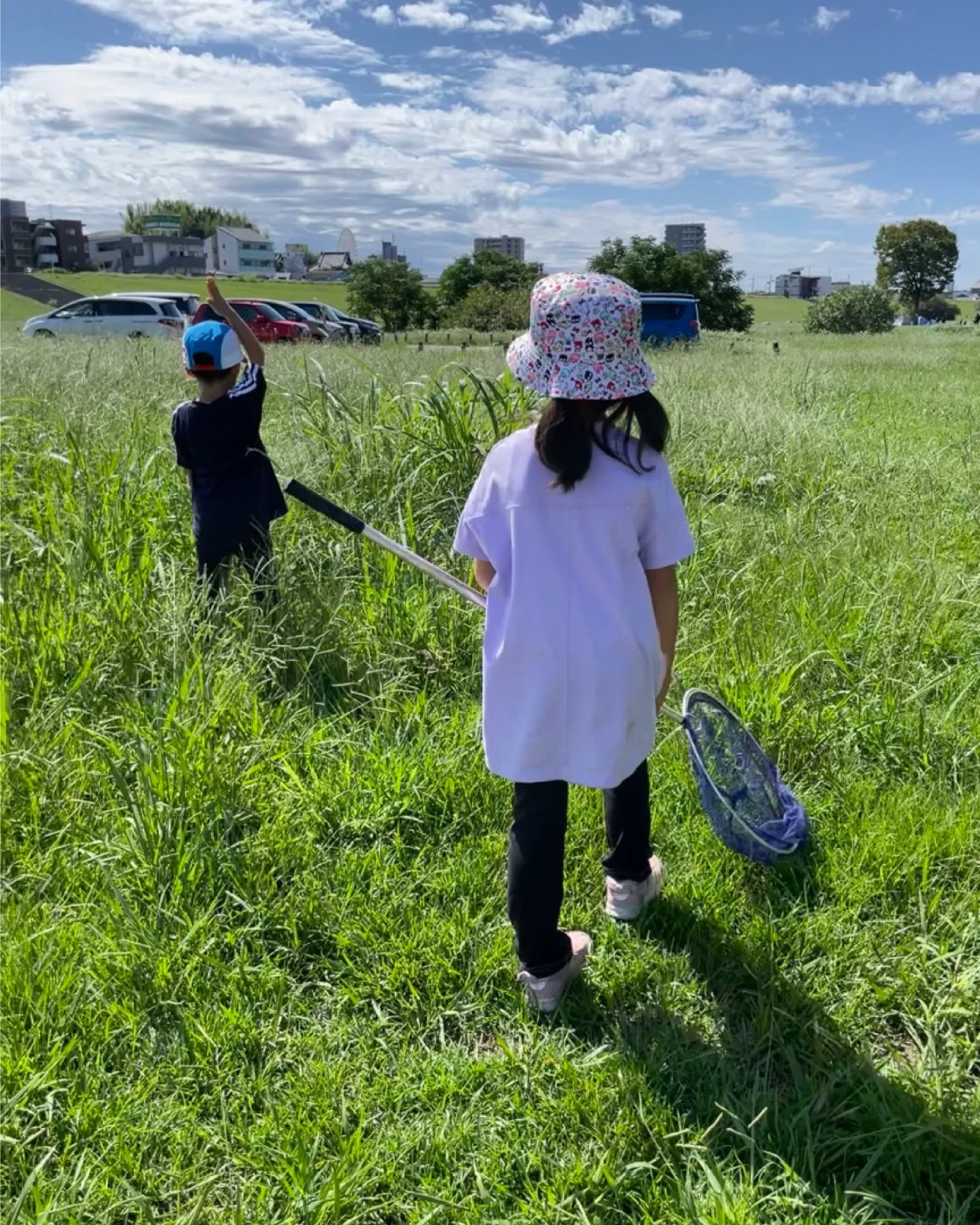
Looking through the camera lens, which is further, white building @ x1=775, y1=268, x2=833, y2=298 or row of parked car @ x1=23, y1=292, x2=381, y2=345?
white building @ x1=775, y1=268, x2=833, y2=298

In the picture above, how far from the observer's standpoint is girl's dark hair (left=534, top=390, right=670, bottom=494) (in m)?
1.54

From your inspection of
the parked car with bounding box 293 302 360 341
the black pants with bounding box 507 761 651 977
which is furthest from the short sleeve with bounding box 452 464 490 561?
the parked car with bounding box 293 302 360 341

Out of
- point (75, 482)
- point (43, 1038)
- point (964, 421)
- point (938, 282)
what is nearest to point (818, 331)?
point (964, 421)

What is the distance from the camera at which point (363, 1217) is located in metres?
1.46

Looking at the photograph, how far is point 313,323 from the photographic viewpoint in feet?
62.1

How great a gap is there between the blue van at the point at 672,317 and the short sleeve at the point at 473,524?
62.5 ft

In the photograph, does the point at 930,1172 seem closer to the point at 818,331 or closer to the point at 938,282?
the point at 818,331

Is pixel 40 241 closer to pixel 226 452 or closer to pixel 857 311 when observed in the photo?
pixel 857 311

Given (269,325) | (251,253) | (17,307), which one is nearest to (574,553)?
(269,325)

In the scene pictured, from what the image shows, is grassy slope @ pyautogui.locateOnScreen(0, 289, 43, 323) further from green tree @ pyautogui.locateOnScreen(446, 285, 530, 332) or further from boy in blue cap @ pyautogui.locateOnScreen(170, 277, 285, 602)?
boy in blue cap @ pyautogui.locateOnScreen(170, 277, 285, 602)

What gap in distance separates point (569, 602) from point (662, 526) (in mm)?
225

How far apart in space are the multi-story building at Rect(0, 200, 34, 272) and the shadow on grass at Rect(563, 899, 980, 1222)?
112230mm

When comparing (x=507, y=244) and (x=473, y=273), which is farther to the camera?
(x=507, y=244)

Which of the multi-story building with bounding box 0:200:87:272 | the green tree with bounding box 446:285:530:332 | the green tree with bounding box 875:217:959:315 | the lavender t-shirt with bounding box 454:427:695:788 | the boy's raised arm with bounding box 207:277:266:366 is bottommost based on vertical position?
the lavender t-shirt with bounding box 454:427:695:788
